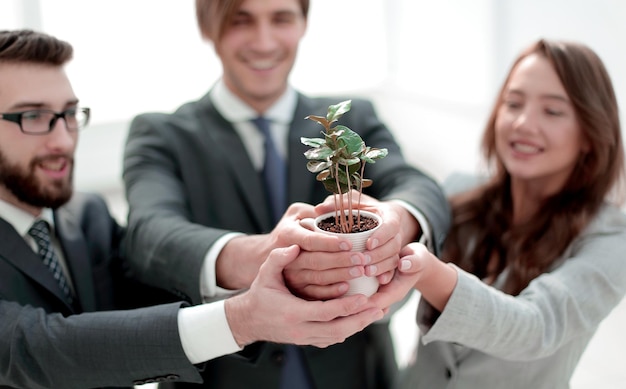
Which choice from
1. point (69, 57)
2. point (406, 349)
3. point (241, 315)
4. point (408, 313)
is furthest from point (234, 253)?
point (408, 313)

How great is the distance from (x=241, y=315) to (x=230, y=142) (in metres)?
0.56

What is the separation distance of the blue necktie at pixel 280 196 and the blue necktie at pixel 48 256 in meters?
0.53

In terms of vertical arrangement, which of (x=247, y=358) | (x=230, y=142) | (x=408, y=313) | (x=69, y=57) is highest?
(x=69, y=57)

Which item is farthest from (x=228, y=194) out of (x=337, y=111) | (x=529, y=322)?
(x=529, y=322)

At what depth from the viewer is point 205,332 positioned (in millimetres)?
1401

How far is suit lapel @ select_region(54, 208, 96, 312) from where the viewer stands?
1.69 meters

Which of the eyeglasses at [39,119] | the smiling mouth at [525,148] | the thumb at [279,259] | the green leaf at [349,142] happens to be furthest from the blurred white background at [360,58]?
the green leaf at [349,142]

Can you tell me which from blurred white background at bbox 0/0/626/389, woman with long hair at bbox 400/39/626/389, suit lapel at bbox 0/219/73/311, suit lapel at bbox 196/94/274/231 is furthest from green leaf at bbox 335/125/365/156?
blurred white background at bbox 0/0/626/389

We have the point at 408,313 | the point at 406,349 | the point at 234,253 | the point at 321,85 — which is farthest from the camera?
the point at 321,85

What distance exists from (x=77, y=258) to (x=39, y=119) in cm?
36

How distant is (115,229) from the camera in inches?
75.9

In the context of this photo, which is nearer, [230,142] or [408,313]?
[230,142]

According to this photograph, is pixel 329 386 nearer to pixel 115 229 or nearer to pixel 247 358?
pixel 247 358

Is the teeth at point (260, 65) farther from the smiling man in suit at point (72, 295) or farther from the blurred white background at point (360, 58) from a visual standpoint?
the blurred white background at point (360, 58)
